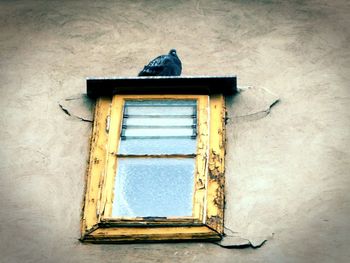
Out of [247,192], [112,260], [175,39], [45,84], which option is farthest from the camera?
[175,39]

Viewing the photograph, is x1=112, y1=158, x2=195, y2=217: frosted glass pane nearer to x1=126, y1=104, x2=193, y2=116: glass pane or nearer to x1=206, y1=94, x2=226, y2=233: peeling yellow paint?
x1=206, y1=94, x2=226, y2=233: peeling yellow paint

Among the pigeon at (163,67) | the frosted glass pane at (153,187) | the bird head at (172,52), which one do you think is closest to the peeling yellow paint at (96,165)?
the frosted glass pane at (153,187)

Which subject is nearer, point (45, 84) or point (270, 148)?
point (270, 148)

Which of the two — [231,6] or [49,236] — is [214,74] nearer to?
[231,6]

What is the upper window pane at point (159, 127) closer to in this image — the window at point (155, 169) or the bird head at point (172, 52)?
the window at point (155, 169)

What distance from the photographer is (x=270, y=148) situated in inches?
174

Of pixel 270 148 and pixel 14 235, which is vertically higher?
pixel 270 148

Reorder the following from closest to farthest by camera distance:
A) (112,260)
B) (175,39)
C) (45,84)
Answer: (112,260)
(45,84)
(175,39)

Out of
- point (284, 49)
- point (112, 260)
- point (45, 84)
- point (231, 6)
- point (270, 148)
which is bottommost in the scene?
point (112, 260)

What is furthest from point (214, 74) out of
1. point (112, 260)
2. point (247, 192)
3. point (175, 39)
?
point (112, 260)

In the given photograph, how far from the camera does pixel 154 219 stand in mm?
4027

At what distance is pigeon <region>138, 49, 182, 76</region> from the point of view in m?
4.88

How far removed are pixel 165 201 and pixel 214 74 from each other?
1306mm

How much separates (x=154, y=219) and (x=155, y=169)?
385 millimetres
